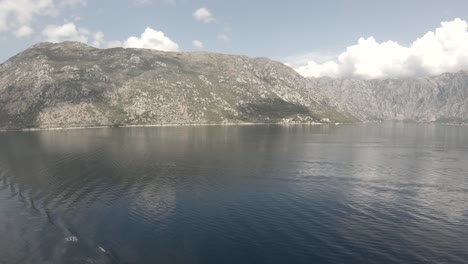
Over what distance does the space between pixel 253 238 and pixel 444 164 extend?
120 m

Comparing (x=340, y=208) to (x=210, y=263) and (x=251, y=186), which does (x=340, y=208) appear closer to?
(x=251, y=186)

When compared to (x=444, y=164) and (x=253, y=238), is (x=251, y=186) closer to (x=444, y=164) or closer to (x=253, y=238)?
(x=253, y=238)

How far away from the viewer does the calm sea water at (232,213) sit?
5625 cm

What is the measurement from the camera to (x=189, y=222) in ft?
232

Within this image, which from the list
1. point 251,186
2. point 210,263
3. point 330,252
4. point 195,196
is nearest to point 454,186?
point 251,186

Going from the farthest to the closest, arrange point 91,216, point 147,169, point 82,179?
point 147,169, point 82,179, point 91,216

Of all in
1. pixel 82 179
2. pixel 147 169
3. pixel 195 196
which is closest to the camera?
pixel 195 196

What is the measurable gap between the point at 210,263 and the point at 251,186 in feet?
169

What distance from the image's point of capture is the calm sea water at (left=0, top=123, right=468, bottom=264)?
185ft

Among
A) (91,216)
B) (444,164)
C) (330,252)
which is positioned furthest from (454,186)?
(91,216)

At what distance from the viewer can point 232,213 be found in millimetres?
76500

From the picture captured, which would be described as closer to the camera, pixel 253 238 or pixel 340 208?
pixel 253 238

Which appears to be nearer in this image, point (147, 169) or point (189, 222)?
point (189, 222)

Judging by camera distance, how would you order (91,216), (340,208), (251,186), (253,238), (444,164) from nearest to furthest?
(253,238) < (91,216) < (340,208) < (251,186) < (444,164)
